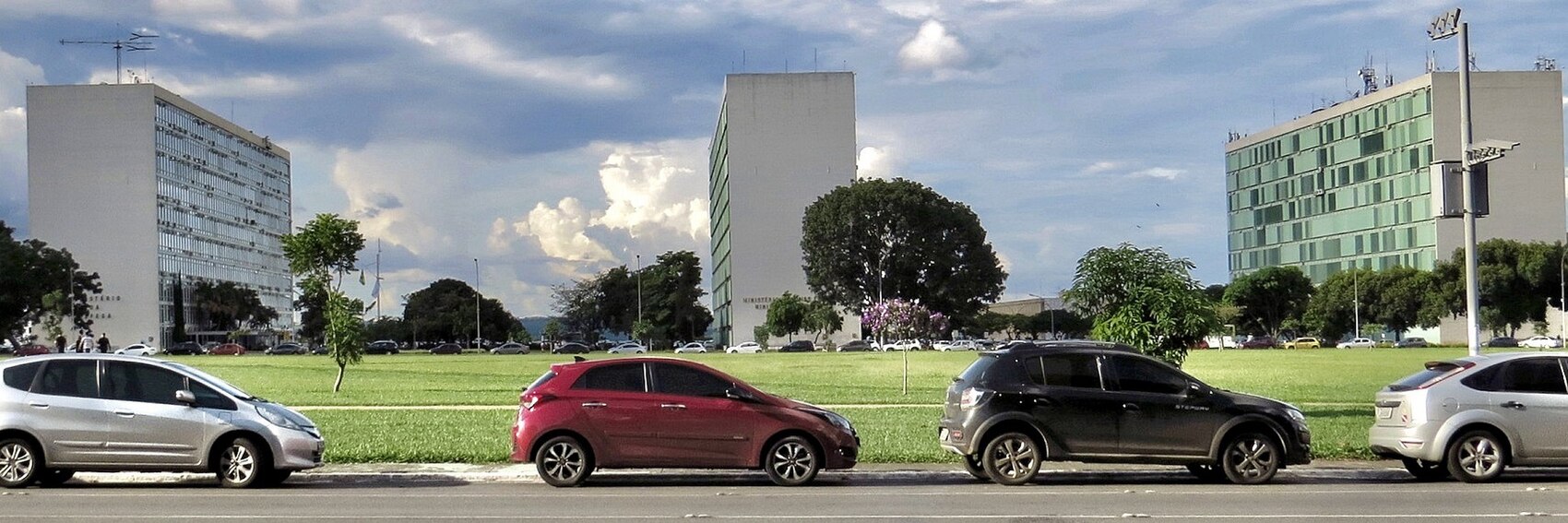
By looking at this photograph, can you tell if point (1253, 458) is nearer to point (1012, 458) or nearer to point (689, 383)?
point (1012, 458)

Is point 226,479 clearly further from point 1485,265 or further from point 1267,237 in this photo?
point 1267,237

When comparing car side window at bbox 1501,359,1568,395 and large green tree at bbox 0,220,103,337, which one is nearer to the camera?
car side window at bbox 1501,359,1568,395

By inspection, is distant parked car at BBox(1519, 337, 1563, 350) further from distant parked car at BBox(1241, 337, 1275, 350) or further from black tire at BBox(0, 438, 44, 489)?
black tire at BBox(0, 438, 44, 489)

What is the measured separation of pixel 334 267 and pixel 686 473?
1216 inches

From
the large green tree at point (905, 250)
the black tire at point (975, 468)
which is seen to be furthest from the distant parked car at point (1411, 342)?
the black tire at point (975, 468)

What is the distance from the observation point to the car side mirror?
17.3 metres

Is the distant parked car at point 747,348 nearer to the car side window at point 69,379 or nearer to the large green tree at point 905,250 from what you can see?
the large green tree at point 905,250

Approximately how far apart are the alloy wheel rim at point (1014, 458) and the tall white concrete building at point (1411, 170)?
11935 centimetres

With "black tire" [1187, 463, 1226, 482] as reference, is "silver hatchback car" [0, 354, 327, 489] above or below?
above

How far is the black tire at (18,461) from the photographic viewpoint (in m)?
16.7

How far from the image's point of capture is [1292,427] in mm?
17609

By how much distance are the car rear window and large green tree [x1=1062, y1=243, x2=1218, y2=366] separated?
34.7 feet

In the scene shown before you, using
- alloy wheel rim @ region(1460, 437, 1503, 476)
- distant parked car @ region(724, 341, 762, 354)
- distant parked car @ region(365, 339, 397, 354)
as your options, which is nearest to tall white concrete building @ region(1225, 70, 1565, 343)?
distant parked car @ region(724, 341, 762, 354)

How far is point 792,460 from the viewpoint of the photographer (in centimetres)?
1728
